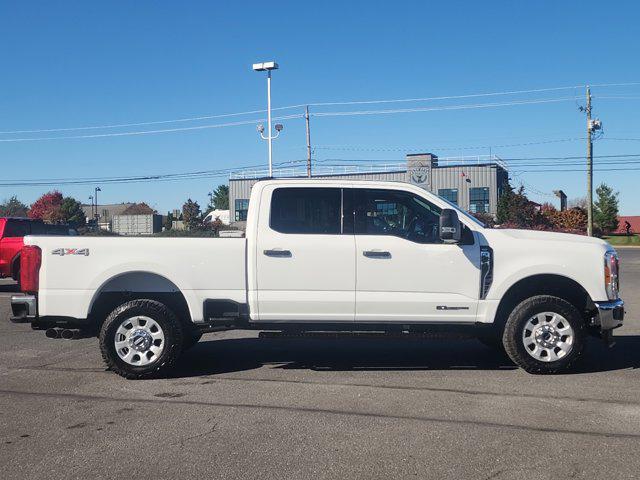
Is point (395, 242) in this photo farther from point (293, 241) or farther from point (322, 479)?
point (322, 479)

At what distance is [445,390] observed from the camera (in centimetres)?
647

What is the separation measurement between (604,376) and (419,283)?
7.39 ft

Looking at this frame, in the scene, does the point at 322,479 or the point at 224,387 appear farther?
the point at 224,387

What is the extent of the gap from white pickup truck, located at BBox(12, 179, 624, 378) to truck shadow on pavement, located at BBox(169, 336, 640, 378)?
491 mm

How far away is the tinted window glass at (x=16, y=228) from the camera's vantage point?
56.4 ft

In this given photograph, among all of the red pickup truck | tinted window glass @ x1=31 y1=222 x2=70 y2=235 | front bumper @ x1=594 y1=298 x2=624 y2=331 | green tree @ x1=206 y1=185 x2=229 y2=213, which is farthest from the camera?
green tree @ x1=206 y1=185 x2=229 y2=213

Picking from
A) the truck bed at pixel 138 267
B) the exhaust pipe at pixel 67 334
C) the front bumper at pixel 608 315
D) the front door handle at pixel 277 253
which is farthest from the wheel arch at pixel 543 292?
the exhaust pipe at pixel 67 334

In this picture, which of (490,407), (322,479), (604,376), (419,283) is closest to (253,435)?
(322,479)

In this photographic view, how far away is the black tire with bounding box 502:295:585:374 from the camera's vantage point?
22.8 ft

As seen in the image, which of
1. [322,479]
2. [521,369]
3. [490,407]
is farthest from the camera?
[521,369]

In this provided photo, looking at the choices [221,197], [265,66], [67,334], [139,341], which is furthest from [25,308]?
[221,197]

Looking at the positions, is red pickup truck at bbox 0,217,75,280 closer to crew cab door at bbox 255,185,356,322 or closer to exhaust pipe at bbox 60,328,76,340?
exhaust pipe at bbox 60,328,76,340

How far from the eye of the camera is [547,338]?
23.0ft

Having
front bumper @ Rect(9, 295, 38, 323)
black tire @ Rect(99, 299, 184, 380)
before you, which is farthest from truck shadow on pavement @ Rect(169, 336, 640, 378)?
front bumper @ Rect(9, 295, 38, 323)
